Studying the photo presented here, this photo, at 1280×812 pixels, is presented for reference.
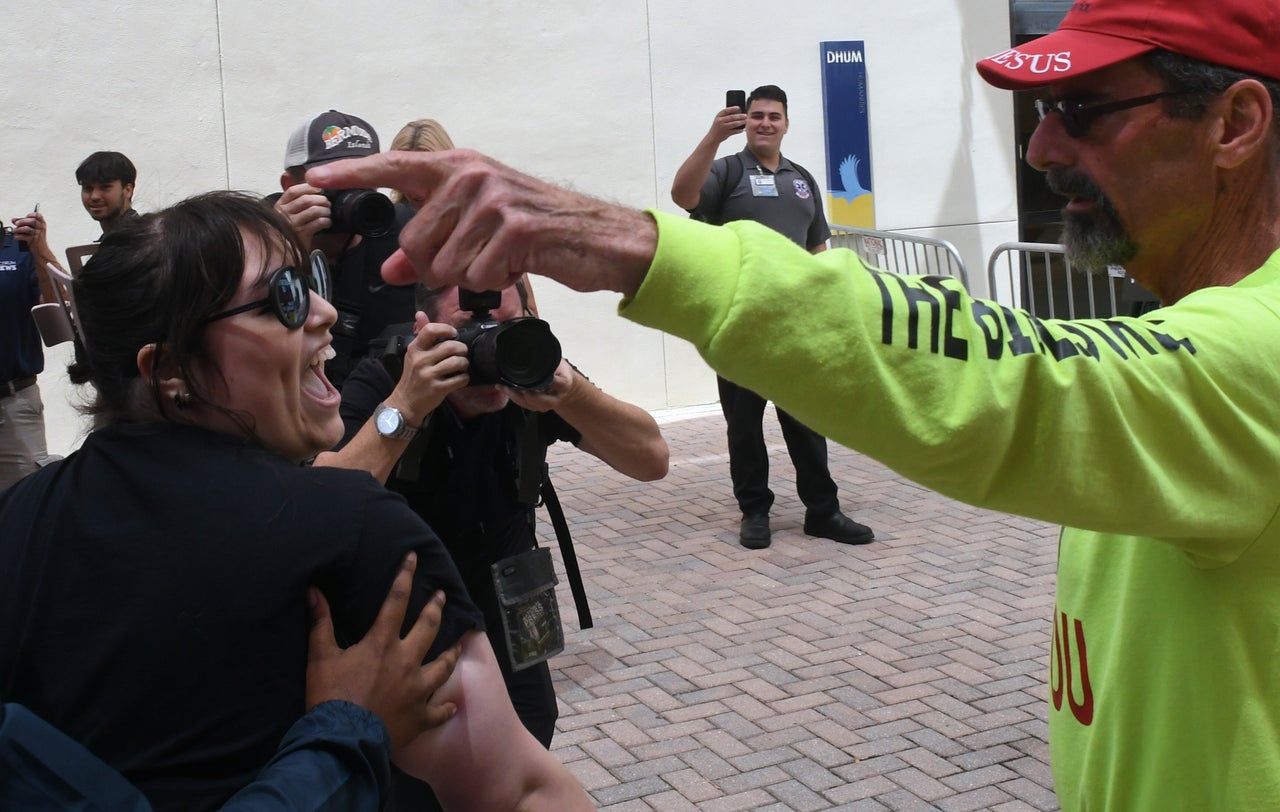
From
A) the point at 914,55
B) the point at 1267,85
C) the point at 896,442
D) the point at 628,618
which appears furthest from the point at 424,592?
the point at 914,55

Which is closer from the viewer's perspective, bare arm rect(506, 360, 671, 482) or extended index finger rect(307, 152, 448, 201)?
extended index finger rect(307, 152, 448, 201)

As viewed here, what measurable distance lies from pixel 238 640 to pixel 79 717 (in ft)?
0.73

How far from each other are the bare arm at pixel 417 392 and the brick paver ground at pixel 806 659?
6.03ft

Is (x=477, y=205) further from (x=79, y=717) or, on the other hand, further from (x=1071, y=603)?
(x=1071, y=603)

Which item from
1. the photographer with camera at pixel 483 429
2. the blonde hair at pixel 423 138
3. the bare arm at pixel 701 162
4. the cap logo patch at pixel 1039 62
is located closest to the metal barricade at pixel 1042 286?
the bare arm at pixel 701 162

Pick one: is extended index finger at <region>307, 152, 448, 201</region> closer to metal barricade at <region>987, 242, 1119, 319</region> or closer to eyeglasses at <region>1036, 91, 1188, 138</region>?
eyeglasses at <region>1036, 91, 1188, 138</region>

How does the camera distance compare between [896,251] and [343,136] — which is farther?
[896,251]

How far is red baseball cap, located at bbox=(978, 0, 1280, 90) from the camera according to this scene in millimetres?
1627

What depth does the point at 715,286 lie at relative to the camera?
4.12 ft

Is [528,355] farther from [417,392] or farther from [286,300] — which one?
[286,300]

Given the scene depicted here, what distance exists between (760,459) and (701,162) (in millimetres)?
1640

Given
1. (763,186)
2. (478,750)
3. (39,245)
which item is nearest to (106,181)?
(39,245)

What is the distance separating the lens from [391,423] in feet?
9.79

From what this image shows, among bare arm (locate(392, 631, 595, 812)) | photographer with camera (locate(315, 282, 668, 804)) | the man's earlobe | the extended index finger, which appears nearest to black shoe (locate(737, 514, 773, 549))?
photographer with camera (locate(315, 282, 668, 804))
